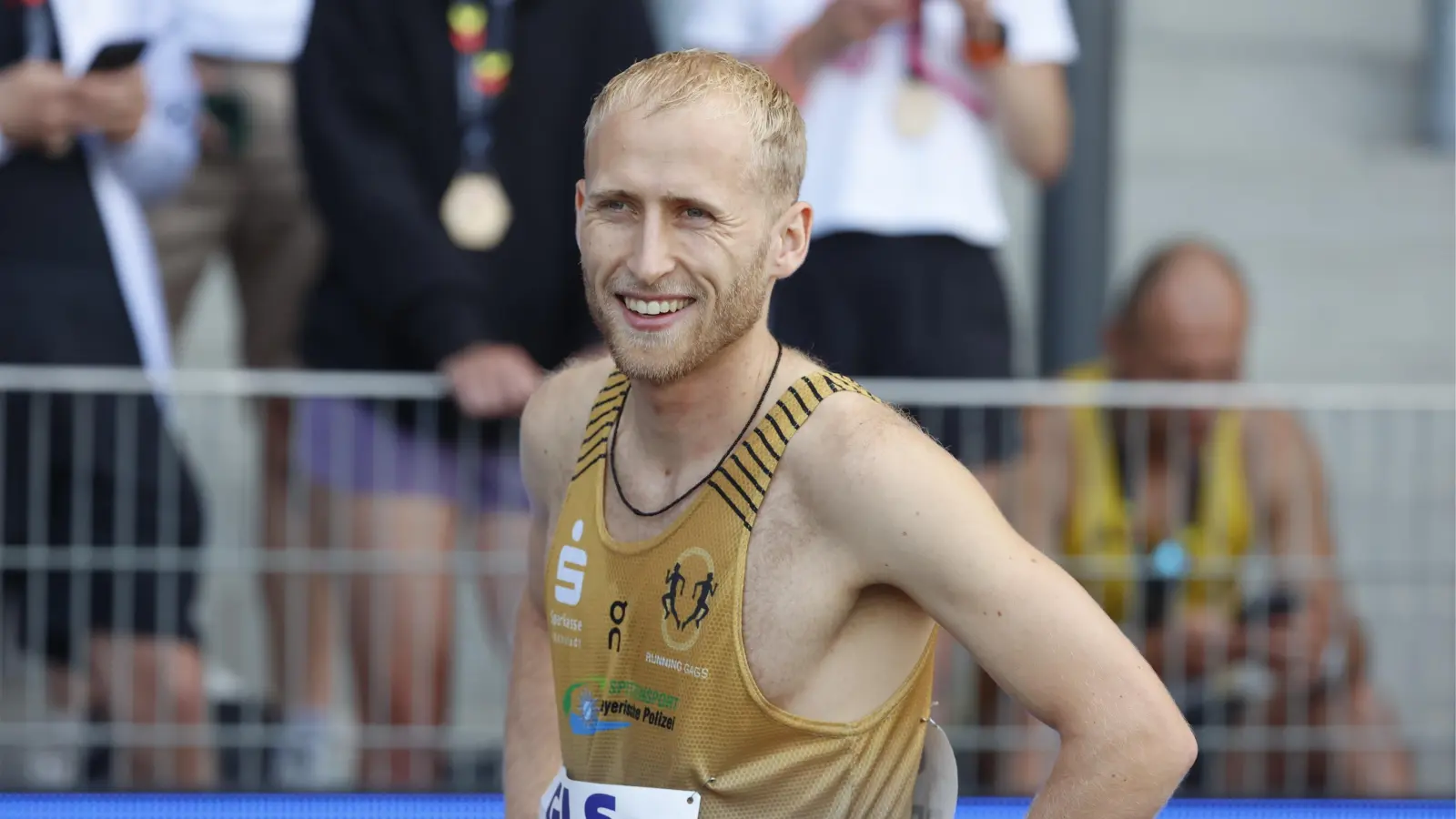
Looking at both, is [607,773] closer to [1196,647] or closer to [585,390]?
[585,390]

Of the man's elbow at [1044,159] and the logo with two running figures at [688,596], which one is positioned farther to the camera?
the man's elbow at [1044,159]

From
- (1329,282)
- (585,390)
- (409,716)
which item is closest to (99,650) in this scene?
(409,716)

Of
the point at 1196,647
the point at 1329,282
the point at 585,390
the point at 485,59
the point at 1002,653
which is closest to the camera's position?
the point at 1002,653

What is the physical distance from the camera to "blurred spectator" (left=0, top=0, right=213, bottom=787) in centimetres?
438

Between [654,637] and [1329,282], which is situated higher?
[654,637]

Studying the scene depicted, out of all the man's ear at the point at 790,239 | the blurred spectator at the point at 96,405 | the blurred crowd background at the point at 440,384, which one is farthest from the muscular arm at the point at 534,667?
the blurred spectator at the point at 96,405

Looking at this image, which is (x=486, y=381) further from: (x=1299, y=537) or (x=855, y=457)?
(x=855, y=457)

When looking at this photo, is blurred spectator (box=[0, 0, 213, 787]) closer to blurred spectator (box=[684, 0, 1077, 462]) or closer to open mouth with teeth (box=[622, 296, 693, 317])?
blurred spectator (box=[684, 0, 1077, 462])

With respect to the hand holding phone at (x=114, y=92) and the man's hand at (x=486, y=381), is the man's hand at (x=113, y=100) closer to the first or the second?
the hand holding phone at (x=114, y=92)

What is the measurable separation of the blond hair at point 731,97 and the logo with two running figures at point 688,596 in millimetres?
408

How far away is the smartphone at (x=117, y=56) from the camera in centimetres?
438

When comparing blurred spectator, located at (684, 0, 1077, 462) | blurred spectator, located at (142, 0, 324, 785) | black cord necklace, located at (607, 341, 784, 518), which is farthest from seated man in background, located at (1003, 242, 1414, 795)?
black cord necklace, located at (607, 341, 784, 518)

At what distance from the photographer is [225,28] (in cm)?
488

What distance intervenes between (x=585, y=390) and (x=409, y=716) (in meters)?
2.09
